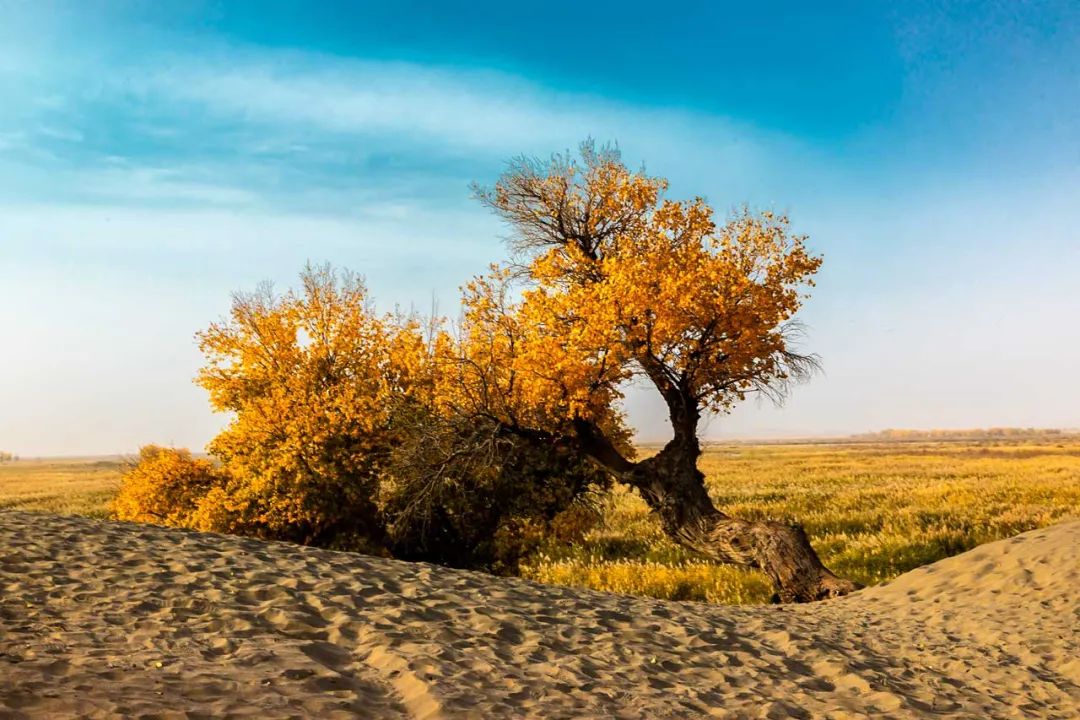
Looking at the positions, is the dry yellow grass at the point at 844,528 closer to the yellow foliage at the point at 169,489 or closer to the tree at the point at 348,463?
the tree at the point at 348,463

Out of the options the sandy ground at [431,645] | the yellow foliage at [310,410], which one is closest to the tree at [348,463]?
the yellow foliage at [310,410]

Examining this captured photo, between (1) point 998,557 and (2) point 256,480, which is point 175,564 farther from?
(1) point 998,557

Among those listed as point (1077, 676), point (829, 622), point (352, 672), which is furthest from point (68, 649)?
point (1077, 676)

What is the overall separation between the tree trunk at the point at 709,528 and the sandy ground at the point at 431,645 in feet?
A: 11.1

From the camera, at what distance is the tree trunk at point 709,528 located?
2061cm

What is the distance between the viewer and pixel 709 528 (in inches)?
876

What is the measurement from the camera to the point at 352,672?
908 centimetres

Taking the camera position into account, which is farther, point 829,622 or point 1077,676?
point 829,622

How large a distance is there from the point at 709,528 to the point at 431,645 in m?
13.2

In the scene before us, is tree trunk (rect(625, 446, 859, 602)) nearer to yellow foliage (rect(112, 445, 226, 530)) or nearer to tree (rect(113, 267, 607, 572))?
tree (rect(113, 267, 607, 572))

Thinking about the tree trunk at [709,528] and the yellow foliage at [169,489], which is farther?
the yellow foliage at [169,489]

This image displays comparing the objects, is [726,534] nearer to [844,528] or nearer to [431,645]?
[431,645]

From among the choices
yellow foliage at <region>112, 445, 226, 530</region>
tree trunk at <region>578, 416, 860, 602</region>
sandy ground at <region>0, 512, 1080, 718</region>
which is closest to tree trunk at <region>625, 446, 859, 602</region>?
tree trunk at <region>578, 416, 860, 602</region>

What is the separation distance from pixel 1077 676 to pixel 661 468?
11.3m
